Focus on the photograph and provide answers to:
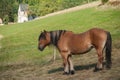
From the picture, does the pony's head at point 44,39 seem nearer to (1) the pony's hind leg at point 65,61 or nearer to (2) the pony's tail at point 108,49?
(1) the pony's hind leg at point 65,61

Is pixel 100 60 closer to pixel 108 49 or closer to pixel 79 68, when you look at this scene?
pixel 108 49

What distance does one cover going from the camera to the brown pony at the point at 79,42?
11.1 meters

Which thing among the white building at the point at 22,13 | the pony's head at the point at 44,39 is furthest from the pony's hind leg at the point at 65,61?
the white building at the point at 22,13

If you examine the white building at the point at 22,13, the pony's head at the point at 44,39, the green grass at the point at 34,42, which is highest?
the pony's head at the point at 44,39

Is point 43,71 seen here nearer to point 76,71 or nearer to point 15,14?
point 76,71

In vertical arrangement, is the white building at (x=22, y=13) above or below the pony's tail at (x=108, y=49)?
below

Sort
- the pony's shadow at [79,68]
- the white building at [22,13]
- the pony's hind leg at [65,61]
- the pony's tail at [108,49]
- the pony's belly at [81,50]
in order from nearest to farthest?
the pony's tail at [108,49] → the pony's belly at [81,50] → the pony's hind leg at [65,61] → the pony's shadow at [79,68] → the white building at [22,13]

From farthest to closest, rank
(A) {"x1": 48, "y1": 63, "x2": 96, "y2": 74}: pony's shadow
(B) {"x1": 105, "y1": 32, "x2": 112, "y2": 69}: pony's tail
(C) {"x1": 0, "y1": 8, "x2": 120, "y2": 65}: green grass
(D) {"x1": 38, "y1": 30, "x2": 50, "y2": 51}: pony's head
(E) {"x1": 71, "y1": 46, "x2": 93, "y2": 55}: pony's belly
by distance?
1. (C) {"x1": 0, "y1": 8, "x2": 120, "y2": 65}: green grass
2. (A) {"x1": 48, "y1": 63, "x2": 96, "y2": 74}: pony's shadow
3. (D) {"x1": 38, "y1": 30, "x2": 50, "y2": 51}: pony's head
4. (E) {"x1": 71, "y1": 46, "x2": 93, "y2": 55}: pony's belly
5. (B) {"x1": 105, "y1": 32, "x2": 112, "y2": 69}: pony's tail

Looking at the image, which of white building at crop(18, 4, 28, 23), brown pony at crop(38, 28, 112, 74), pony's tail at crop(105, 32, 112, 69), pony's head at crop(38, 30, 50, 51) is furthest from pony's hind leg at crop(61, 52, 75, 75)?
white building at crop(18, 4, 28, 23)

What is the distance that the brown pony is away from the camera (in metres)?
11.1

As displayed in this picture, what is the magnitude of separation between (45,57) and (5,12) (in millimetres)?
103842

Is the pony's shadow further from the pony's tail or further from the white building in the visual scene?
the white building

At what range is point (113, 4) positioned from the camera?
34.9 metres

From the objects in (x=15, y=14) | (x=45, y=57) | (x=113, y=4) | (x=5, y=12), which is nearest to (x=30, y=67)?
(x=45, y=57)
